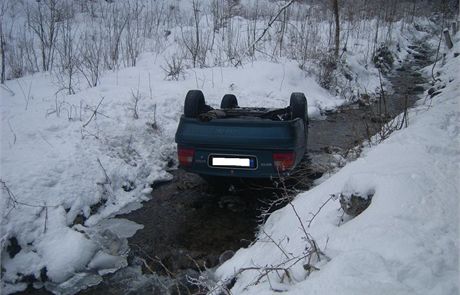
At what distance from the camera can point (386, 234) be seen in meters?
1.98

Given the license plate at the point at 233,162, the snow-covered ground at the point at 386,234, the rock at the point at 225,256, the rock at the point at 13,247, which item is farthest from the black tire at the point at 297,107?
the rock at the point at 13,247

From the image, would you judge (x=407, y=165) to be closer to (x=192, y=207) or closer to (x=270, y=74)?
(x=192, y=207)

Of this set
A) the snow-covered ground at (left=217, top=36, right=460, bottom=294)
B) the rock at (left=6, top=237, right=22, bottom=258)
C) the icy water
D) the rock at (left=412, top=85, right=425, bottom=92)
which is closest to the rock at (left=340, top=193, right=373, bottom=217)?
the snow-covered ground at (left=217, top=36, right=460, bottom=294)

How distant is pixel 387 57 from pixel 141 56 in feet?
28.0

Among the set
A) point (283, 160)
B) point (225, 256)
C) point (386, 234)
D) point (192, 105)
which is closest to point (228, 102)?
point (192, 105)

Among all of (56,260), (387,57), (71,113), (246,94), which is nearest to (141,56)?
(246,94)

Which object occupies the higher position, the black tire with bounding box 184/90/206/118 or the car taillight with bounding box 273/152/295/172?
the black tire with bounding box 184/90/206/118

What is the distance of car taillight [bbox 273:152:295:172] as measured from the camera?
3.96 metres

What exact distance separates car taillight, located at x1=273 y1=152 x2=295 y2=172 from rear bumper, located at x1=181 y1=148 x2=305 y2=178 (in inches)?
1.6

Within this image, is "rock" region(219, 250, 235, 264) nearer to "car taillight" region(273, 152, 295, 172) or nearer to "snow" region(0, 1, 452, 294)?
"snow" region(0, 1, 452, 294)

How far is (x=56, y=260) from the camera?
337 centimetres

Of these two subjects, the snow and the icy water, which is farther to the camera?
the icy water

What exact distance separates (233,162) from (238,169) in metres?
0.09

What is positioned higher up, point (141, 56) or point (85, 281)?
point (141, 56)
